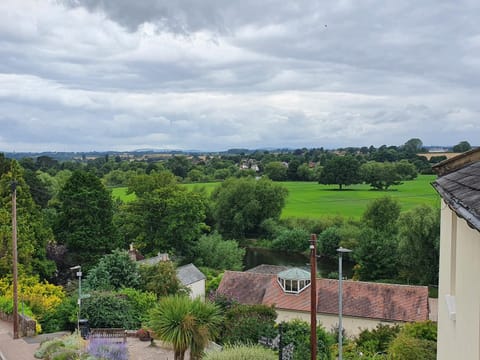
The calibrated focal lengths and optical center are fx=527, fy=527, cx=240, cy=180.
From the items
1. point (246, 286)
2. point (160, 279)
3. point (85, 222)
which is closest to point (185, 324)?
point (160, 279)

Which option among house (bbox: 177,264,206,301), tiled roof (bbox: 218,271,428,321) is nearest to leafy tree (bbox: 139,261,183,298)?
tiled roof (bbox: 218,271,428,321)

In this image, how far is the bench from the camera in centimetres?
1902

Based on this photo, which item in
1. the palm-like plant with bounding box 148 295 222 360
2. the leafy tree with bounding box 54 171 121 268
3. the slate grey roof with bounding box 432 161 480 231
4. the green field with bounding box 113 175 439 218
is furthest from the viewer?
the green field with bounding box 113 175 439 218

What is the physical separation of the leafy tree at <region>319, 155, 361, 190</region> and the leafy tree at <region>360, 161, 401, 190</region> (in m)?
1.41

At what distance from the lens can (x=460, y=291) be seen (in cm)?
427

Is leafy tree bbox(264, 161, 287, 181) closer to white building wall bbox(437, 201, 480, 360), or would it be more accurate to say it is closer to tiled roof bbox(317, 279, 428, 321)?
tiled roof bbox(317, 279, 428, 321)

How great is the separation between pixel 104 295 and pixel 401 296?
1608 centimetres

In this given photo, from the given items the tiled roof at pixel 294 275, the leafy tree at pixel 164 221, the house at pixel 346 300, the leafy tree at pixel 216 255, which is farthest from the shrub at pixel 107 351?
the leafy tree at pixel 216 255

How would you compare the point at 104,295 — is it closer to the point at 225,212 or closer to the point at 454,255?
the point at 454,255

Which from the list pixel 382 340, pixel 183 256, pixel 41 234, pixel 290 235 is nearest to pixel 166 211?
pixel 183 256

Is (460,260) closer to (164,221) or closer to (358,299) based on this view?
(358,299)

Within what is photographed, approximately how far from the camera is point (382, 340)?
21422 millimetres

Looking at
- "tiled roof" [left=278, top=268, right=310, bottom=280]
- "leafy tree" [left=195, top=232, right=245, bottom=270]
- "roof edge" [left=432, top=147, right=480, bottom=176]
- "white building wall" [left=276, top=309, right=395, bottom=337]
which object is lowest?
"white building wall" [left=276, top=309, right=395, bottom=337]

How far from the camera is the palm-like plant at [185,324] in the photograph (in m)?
15.6
